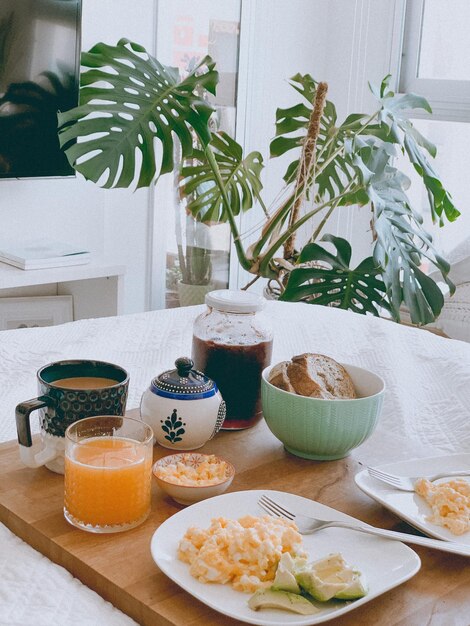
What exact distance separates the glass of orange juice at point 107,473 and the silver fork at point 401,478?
28cm

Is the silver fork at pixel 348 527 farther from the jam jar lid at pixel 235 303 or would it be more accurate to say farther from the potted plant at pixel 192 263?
the potted plant at pixel 192 263

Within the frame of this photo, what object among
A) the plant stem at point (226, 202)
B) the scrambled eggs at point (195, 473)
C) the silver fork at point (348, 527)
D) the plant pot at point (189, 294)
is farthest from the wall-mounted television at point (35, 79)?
the silver fork at point (348, 527)

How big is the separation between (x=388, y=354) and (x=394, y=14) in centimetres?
275

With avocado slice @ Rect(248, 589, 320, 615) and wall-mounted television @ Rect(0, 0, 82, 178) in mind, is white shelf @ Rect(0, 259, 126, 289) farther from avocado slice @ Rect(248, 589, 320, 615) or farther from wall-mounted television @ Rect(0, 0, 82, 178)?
avocado slice @ Rect(248, 589, 320, 615)

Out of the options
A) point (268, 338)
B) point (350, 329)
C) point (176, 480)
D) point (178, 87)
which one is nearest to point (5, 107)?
point (178, 87)

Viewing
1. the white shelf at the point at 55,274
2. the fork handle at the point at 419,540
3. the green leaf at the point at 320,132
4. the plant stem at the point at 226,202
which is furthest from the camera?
the green leaf at the point at 320,132

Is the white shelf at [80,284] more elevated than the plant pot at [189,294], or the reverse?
the white shelf at [80,284]

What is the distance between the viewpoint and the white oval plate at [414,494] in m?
0.91

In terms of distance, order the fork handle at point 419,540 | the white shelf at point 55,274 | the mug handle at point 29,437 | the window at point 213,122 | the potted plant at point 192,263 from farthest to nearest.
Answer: the potted plant at point 192,263 → the window at point 213,122 → the white shelf at point 55,274 → the mug handle at point 29,437 → the fork handle at point 419,540

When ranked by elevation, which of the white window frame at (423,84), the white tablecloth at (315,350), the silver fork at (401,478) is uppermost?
the white window frame at (423,84)

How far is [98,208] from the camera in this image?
3.60 m

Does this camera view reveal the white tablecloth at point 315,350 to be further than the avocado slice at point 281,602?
Yes

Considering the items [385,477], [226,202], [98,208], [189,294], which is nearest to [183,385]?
[385,477]

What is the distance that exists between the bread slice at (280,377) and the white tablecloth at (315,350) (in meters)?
0.21
